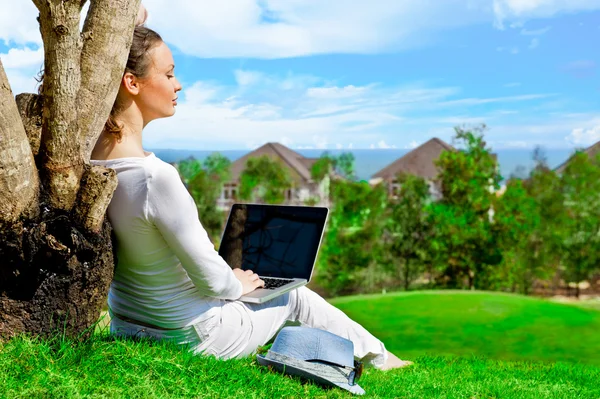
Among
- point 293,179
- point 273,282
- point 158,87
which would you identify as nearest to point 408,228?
point 293,179

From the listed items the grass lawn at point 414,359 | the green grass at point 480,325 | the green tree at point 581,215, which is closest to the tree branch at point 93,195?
the grass lawn at point 414,359

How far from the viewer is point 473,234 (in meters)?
15.3

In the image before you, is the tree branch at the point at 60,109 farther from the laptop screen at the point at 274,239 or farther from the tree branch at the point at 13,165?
the laptop screen at the point at 274,239

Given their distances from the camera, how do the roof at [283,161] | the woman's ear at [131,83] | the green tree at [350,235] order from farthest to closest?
the roof at [283,161] → the green tree at [350,235] → the woman's ear at [131,83]

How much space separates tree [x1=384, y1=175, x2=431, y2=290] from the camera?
51.7 ft

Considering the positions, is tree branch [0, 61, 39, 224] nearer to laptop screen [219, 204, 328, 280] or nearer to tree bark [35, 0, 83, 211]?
tree bark [35, 0, 83, 211]

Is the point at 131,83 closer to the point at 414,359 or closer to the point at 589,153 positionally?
the point at 414,359

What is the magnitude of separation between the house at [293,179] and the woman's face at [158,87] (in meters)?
→ 13.5

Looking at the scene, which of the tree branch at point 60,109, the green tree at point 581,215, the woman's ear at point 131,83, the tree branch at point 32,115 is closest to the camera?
the tree branch at point 60,109

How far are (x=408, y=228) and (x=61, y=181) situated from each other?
13404 mm

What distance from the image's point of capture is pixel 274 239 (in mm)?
3816

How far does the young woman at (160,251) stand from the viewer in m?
3.01

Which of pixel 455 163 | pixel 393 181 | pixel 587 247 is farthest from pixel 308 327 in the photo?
pixel 587 247

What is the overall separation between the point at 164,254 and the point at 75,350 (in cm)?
56
